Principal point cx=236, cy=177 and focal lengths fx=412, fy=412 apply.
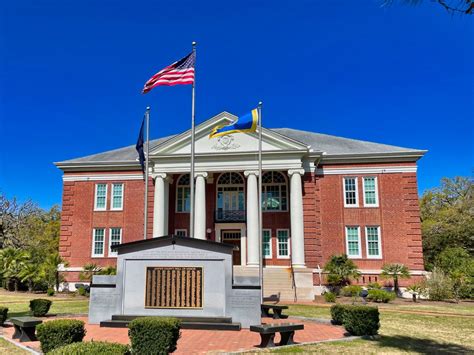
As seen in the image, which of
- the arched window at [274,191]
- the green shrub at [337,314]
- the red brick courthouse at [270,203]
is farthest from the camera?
the arched window at [274,191]

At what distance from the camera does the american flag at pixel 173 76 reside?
20891 mm

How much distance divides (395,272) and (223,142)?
14973 mm

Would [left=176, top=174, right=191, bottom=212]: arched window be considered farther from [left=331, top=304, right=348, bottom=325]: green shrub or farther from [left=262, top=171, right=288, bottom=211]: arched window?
[left=331, top=304, right=348, bottom=325]: green shrub

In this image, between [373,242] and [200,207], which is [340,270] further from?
[200,207]

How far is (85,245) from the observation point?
3309 centimetres

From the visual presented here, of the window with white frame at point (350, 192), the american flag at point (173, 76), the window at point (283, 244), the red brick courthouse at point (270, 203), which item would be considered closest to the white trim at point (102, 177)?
the red brick courthouse at point (270, 203)

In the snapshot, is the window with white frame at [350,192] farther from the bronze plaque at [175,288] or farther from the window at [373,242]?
the bronze plaque at [175,288]

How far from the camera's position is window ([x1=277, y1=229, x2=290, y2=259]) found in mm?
31031

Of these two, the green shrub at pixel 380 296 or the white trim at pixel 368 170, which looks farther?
the white trim at pixel 368 170

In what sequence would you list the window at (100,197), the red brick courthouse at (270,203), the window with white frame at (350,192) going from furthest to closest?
the window at (100,197)
the window with white frame at (350,192)
the red brick courthouse at (270,203)

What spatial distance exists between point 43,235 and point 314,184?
32.5 meters

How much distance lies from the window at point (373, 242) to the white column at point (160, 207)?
49.1ft

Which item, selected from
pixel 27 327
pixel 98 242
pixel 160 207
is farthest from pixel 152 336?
pixel 98 242

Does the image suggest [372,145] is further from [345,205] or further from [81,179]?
[81,179]
